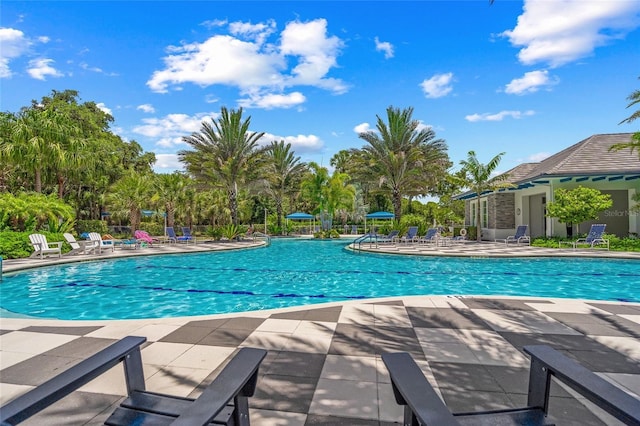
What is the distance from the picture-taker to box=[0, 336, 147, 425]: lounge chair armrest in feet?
5.08

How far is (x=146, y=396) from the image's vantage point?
2334mm

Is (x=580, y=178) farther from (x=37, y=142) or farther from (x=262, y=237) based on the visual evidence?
(x=37, y=142)

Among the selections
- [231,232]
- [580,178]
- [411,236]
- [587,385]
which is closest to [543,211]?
[580,178]

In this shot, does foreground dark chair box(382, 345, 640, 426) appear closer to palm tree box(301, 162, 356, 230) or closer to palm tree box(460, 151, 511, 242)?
palm tree box(460, 151, 511, 242)

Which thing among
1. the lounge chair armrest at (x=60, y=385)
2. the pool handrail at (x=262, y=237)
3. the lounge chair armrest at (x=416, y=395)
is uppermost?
the lounge chair armrest at (x=60, y=385)

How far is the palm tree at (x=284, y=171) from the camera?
3288 cm

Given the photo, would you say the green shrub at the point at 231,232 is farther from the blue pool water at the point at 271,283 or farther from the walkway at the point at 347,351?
the walkway at the point at 347,351

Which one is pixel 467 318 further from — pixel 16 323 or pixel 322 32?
pixel 322 32

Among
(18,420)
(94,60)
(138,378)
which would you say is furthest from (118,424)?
(94,60)

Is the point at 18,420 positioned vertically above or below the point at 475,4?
below

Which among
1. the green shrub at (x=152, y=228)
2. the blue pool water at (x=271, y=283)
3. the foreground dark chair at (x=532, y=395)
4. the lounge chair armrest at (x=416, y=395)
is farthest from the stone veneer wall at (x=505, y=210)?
the green shrub at (x=152, y=228)

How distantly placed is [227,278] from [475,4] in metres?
10.2

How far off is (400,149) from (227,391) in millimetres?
24578

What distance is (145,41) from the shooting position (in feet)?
43.7
